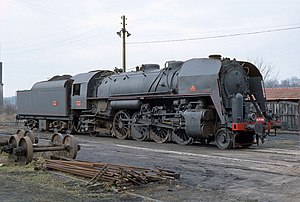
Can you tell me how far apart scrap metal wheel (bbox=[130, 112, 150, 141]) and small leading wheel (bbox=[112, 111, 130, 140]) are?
51 cm

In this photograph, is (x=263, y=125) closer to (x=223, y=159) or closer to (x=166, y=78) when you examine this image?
(x=223, y=159)

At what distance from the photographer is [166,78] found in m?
19.4

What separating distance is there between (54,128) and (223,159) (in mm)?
16148

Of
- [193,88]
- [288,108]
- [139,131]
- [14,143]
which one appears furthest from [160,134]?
[288,108]

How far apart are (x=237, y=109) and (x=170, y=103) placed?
3.96 meters

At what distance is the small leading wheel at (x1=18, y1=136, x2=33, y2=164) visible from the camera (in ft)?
35.2

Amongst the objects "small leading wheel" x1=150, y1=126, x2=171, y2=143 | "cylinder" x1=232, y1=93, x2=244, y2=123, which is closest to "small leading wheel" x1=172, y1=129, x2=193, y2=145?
"small leading wheel" x1=150, y1=126, x2=171, y2=143

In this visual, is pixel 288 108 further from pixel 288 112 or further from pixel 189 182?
pixel 189 182

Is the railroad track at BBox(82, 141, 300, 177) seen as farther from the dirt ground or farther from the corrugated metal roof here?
the corrugated metal roof

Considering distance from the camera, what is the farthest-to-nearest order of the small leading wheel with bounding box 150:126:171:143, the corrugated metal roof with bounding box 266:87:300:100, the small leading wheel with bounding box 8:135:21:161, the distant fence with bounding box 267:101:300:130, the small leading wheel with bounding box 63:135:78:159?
1. the corrugated metal roof with bounding box 266:87:300:100
2. the distant fence with bounding box 267:101:300:130
3. the small leading wheel with bounding box 150:126:171:143
4. the small leading wheel with bounding box 63:135:78:159
5. the small leading wheel with bounding box 8:135:21:161

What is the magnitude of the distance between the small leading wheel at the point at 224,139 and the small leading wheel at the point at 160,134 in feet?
10.1

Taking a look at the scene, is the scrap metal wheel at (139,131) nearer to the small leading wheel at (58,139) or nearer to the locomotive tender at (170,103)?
the locomotive tender at (170,103)

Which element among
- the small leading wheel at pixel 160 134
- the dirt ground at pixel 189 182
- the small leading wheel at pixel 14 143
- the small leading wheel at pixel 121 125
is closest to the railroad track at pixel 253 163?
the dirt ground at pixel 189 182

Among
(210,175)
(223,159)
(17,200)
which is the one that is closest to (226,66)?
(223,159)
